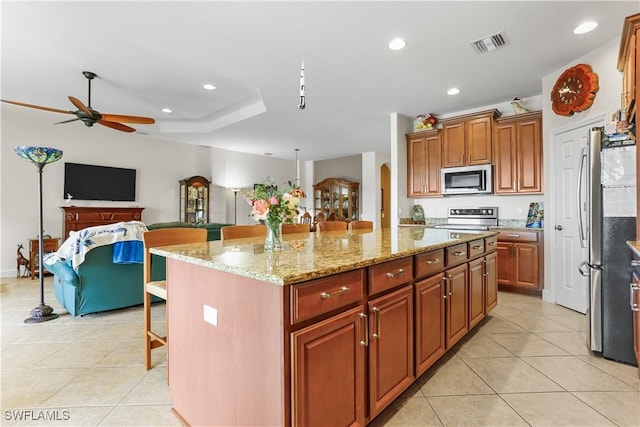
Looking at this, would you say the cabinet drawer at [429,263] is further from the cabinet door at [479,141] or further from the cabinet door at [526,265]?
the cabinet door at [479,141]

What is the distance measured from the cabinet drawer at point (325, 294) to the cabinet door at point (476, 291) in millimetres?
1506

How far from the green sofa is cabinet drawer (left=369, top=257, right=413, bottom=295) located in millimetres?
2812

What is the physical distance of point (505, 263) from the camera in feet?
13.0

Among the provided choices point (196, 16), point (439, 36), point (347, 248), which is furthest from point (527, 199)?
point (196, 16)

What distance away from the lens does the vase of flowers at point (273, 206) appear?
1586 millimetres

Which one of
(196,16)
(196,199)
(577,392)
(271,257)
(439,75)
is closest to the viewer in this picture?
(271,257)

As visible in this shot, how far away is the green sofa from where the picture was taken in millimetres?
3047

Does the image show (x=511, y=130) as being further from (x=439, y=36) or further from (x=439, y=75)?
(x=439, y=36)

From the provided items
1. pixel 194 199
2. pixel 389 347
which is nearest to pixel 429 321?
pixel 389 347

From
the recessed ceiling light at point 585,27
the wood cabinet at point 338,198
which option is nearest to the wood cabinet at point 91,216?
the wood cabinet at point 338,198

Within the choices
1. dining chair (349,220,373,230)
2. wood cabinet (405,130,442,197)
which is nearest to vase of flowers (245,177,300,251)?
dining chair (349,220,373,230)

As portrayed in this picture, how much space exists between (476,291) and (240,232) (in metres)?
2.05

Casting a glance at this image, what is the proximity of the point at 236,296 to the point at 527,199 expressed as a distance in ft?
14.7

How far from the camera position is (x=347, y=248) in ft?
5.58
